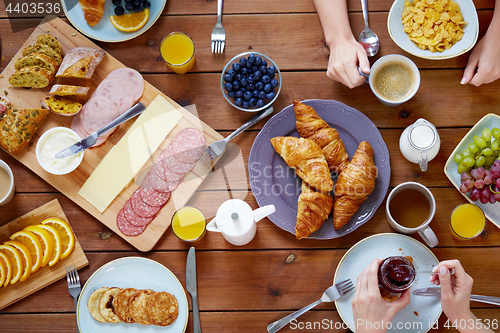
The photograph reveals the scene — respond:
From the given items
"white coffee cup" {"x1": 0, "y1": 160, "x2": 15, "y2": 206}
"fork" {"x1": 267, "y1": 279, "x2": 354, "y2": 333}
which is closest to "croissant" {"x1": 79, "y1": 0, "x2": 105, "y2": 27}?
"white coffee cup" {"x1": 0, "y1": 160, "x2": 15, "y2": 206}

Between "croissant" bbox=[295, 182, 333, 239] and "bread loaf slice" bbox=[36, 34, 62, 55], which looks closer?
"croissant" bbox=[295, 182, 333, 239]

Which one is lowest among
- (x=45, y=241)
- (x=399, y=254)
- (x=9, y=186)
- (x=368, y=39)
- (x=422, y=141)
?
(x=399, y=254)

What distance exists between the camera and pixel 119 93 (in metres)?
1.69

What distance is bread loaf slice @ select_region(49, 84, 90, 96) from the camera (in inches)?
64.4

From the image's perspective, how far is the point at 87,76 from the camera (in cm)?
168

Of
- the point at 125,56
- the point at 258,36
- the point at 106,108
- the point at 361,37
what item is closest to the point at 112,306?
the point at 106,108

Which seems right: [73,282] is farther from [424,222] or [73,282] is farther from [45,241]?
[424,222]

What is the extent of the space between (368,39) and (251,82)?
0.58m

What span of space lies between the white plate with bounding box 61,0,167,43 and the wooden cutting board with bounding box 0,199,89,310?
2.60 feet

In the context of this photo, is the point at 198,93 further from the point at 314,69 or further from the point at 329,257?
the point at 329,257

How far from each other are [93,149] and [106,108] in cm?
20

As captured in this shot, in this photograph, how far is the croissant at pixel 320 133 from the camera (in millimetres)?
1558

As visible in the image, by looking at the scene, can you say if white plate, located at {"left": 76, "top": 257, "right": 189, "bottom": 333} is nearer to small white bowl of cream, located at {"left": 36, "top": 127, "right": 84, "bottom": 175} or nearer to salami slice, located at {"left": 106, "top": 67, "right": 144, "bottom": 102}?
small white bowl of cream, located at {"left": 36, "top": 127, "right": 84, "bottom": 175}

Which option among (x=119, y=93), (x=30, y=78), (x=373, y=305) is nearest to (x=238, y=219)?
(x=373, y=305)
